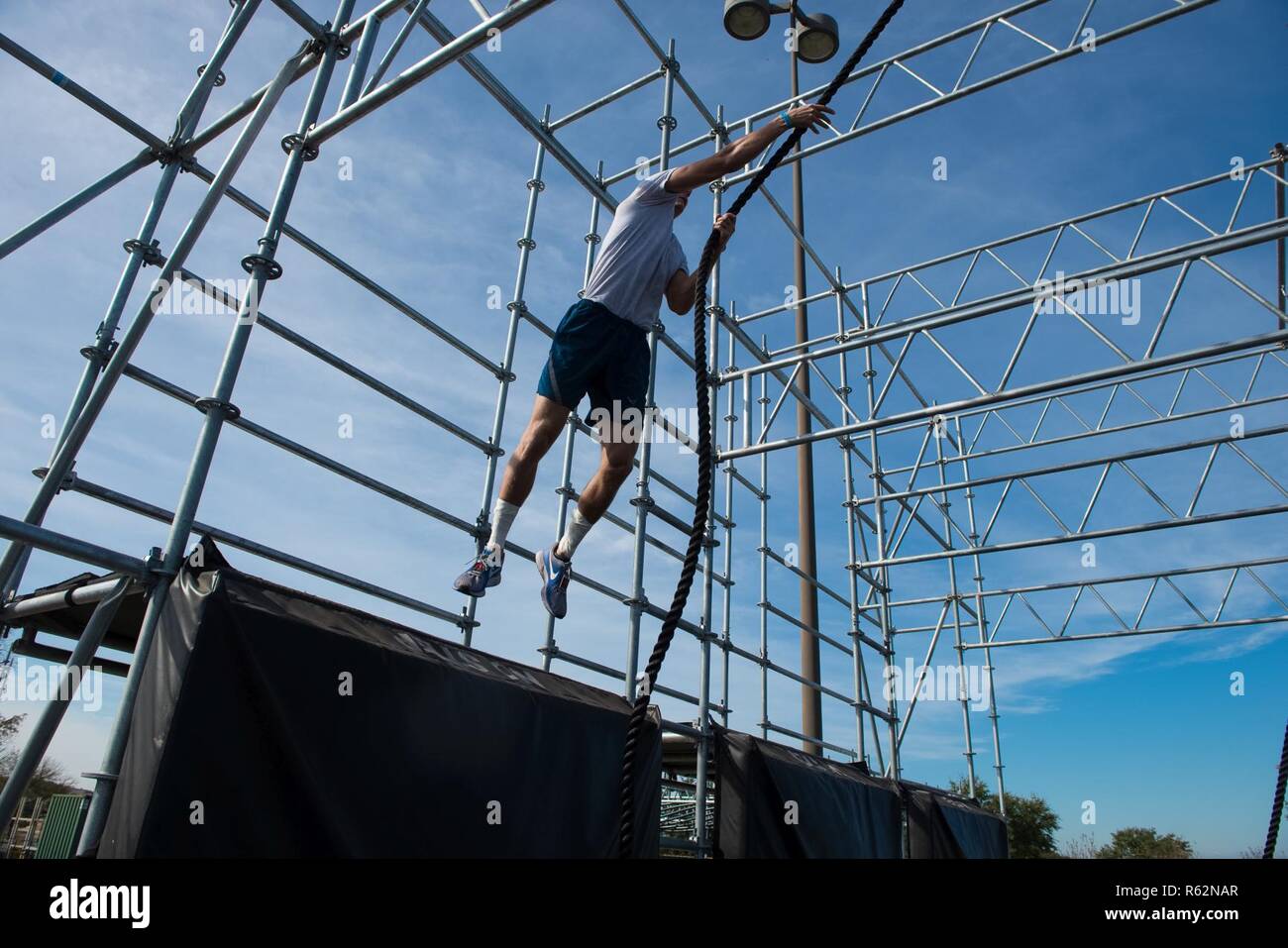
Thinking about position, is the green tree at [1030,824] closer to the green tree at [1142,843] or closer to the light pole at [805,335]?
the green tree at [1142,843]

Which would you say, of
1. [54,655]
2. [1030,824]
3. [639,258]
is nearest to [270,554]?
[54,655]

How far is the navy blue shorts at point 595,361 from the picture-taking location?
363 centimetres

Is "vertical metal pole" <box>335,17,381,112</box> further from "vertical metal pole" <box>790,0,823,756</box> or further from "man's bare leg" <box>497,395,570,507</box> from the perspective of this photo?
"vertical metal pole" <box>790,0,823,756</box>

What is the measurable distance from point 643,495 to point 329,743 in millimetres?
3372

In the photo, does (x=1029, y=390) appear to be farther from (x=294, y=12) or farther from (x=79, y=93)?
(x=79, y=93)

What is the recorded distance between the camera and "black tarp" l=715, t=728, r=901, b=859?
5.32 meters

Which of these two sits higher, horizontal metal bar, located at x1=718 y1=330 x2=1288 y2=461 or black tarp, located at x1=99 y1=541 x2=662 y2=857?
horizontal metal bar, located at x1=718 y1=330 x2=1288 y2=461

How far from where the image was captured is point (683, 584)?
70.9 inches

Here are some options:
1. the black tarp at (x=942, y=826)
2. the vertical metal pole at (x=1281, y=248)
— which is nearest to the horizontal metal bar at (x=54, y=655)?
the black tarp at (x=942, y=826)

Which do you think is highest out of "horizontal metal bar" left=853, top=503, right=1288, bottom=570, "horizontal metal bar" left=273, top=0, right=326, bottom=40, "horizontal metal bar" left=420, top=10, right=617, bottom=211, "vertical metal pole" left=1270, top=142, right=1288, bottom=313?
"vertical metal pole" left=1270, top=142, right=1288, bottom=313

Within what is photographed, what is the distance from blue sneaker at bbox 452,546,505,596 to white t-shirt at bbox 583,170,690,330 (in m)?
1.19

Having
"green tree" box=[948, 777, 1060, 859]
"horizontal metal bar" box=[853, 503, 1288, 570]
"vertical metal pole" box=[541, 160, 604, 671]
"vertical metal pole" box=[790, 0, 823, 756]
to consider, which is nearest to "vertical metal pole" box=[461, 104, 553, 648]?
"vertical metal pole" box=[541, 160, 604, 671]

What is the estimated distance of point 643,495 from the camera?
600cm
